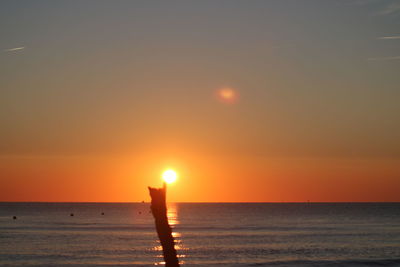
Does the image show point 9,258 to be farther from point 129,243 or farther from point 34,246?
point 129,243

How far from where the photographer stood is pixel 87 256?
2067 inches

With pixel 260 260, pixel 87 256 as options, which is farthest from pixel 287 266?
pixel 87 256

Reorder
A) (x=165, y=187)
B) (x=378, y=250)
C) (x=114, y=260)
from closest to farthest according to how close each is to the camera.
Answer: (x=165, y=187), (x=114, y=260), (x=378, y=250)

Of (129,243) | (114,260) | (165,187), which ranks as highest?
(129,243)

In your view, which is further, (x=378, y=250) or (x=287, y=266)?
(x=378, y=250)

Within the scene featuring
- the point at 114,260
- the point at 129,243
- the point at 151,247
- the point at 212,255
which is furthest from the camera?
the point at 129,243

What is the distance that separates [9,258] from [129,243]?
1848 cm

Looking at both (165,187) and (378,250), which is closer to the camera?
(165,187)

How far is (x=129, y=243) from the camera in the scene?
66.6m

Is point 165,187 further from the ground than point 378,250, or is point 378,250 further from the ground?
point 378,250

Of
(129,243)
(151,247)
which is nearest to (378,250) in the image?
(151,247)

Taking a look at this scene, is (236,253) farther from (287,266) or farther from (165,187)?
(165,187)

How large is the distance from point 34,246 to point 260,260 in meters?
25.6

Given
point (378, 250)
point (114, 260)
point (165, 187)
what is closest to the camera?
point (165, 187)
